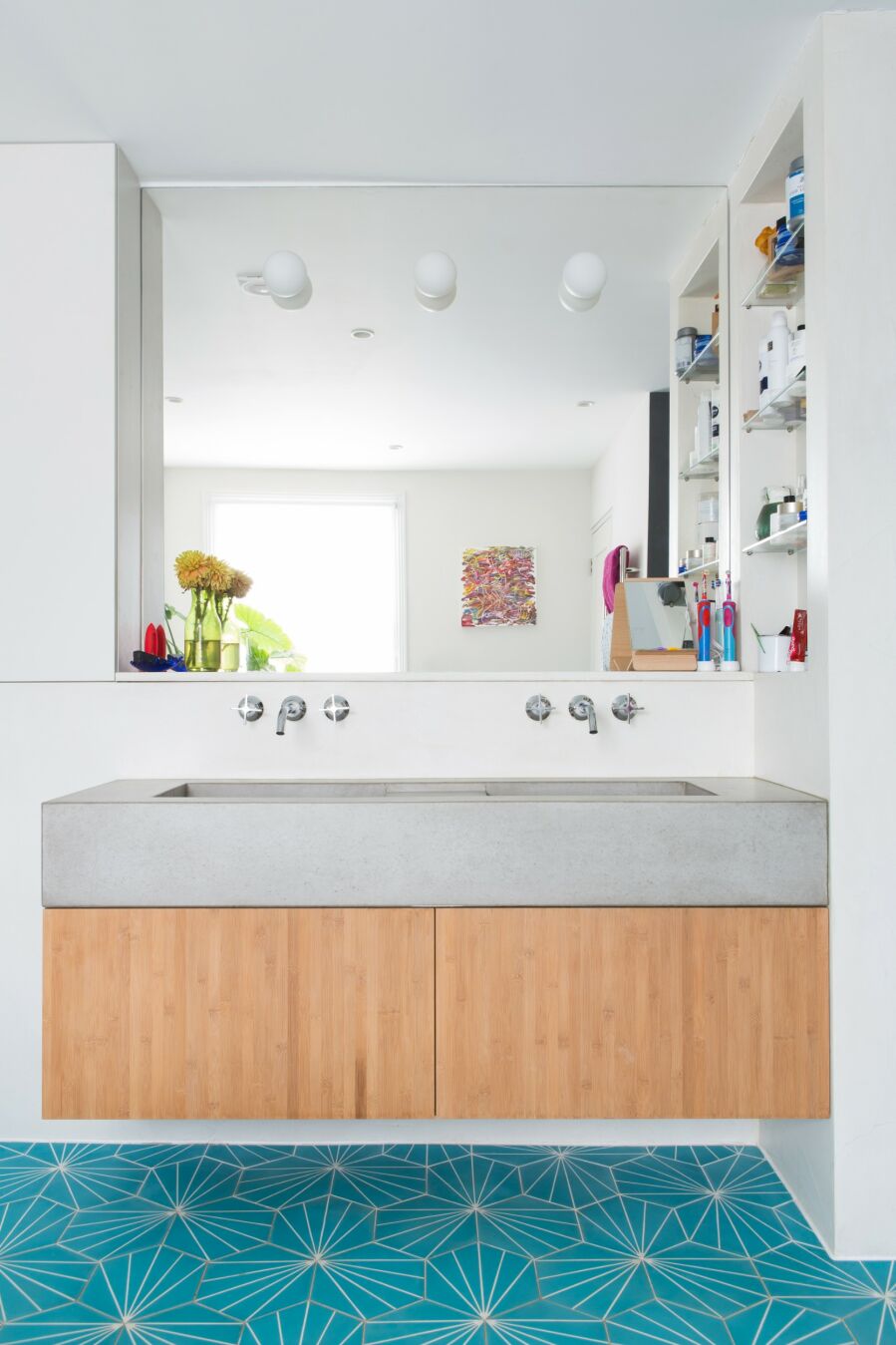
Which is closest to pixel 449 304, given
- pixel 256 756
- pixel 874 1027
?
pixel 256 756

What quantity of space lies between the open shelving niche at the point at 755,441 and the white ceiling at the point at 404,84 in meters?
0.16

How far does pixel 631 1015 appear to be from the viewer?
1.83 m

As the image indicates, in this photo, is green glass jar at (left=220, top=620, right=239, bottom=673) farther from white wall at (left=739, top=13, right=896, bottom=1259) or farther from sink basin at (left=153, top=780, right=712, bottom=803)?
white wall at (left=739, top=13, right=896, bottom=1259)

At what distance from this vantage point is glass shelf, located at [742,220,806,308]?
6.71 ft

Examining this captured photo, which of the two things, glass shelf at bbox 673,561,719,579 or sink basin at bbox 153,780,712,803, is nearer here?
sink basin at bbox 153,780,712,803

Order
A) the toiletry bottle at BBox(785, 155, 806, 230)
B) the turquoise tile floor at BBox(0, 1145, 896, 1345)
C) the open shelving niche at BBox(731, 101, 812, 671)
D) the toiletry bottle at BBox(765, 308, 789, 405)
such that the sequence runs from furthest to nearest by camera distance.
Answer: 1. the open shelving niche at BBox(731, 101, 812, 671)
2. the toiletry bottle at BBox(765, 308, 789, 405)
3. the toiletry bottle at BBox(785, 155, 806, 230)
4. the turquoise tile floor at BBox(0, 1145, 896, 1345)

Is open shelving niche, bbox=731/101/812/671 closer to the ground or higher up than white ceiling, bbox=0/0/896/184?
closer to the ground

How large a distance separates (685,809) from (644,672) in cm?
61

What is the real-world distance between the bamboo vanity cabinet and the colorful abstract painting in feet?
2.71

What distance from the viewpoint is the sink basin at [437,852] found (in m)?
1.84

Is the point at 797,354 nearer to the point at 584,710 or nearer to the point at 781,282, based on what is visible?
the point at 781,282

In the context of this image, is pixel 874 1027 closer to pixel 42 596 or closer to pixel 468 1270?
pixel 468 1270

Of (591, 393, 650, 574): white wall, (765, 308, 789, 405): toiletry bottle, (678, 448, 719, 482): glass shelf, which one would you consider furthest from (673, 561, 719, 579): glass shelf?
(765, 308, 789, 405): toiletry bottle

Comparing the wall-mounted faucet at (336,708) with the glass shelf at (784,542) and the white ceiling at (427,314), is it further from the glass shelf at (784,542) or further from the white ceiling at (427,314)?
the glass shelf at (784,542)
